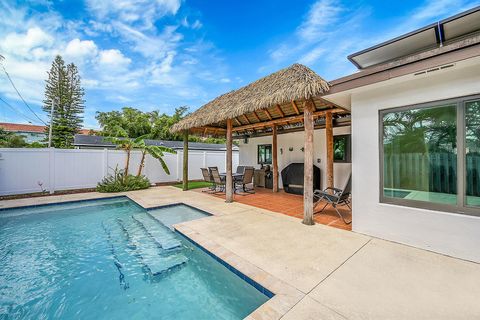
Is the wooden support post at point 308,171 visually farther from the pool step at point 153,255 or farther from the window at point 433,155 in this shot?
the pool step at point 153,255

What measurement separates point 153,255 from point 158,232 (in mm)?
1238

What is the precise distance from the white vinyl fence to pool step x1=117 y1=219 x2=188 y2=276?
7148 millimetres

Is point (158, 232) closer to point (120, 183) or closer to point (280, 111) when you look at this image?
point (280, 111)

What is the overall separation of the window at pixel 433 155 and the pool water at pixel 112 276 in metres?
3.72

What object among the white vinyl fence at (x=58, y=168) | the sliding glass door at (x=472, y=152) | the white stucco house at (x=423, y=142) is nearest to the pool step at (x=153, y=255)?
the white stucco house at (x=423, y=142)

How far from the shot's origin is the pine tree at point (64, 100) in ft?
86.0

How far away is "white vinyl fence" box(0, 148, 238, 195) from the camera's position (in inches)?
348

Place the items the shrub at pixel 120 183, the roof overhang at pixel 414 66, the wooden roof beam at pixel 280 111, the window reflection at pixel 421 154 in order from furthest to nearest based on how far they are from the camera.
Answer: the shrub at pixel 120 183, the wooden roof beam at pixel 280 111, the window reflection at pixel 421 154, the roof overhang at pixel 414 66

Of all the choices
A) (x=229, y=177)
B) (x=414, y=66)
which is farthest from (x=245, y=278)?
(x=229, y=177)

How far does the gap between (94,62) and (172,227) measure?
655 inches

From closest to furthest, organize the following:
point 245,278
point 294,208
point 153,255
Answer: point 245,278 → point 153,255 → point 294,208

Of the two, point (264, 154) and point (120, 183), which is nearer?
point (120, 183)

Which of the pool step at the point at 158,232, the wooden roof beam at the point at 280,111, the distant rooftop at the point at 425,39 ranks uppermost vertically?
the distant rooftop at the point at 425,39

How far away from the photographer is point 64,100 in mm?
27438
